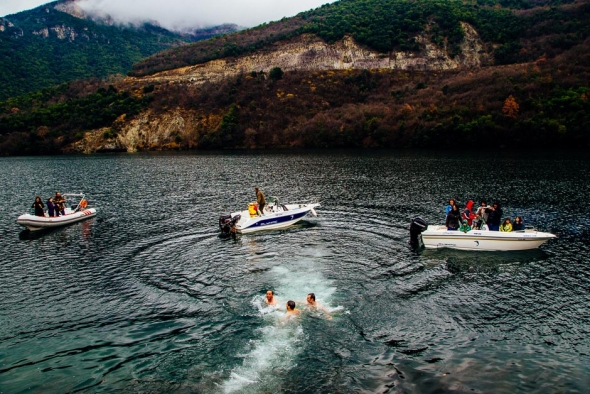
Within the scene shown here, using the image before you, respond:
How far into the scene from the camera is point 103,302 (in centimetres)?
1944

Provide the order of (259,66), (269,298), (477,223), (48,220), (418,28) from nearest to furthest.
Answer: (269,298), (477,223), (48,220), (418,28), (259,66)

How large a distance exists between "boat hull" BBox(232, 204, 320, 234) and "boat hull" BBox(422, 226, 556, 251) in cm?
1086

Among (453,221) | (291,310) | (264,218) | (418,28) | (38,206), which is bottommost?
(291,310)

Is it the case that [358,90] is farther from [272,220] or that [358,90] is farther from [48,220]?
[48,220]

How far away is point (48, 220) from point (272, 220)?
19930 millimetres

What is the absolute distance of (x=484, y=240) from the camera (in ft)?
83.3

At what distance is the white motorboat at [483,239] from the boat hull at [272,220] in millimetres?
10181

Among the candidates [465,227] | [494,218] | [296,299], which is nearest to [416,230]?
[465,227]

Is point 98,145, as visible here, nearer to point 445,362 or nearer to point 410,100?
point 410,100

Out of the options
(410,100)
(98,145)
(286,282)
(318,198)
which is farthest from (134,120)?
(286,282)

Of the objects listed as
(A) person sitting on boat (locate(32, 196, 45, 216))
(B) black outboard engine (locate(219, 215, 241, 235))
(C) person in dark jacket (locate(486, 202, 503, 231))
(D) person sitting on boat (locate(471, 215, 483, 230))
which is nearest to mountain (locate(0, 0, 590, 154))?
(C) person in dark jacket (locate(486, 202, 503, 231))

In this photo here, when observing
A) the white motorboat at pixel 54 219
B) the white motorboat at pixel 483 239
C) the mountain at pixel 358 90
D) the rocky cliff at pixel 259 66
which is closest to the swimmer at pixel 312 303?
the white motorboat at pixel 483 239

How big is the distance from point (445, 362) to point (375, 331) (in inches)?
118

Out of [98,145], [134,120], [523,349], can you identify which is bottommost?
[523,349]
